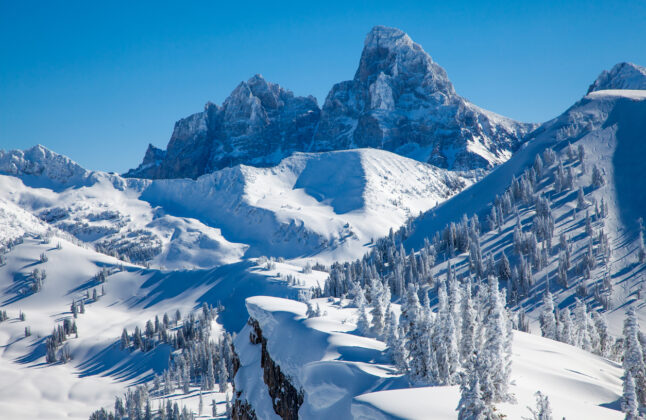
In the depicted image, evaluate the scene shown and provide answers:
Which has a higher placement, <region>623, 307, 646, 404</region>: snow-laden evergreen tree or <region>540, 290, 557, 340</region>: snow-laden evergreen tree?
<region>540, 290, 557, 340</region>: snow-laden evergreen tree

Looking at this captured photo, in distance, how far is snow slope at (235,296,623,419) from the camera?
2725 centimetres

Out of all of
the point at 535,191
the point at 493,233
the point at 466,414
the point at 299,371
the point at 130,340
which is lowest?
the point at 466,414

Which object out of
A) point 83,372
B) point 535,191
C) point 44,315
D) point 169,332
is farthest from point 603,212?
point 44,315

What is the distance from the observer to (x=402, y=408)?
2486cm

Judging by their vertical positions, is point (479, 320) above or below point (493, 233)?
below

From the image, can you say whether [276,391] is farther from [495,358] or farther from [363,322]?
[495,358]

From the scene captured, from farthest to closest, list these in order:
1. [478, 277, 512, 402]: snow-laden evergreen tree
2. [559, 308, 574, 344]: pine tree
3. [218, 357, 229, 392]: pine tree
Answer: [218, 357, 229, 392]: pine tree → [559, 308, 574, 344]: pine tree → [478, 277, 512, 402]: snow-laden evergreen tree

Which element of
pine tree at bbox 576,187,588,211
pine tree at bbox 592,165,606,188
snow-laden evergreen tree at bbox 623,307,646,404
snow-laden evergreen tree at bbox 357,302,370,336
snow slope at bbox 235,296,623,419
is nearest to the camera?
snow slope at bbox 235,296,623,419

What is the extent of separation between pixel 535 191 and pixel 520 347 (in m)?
122

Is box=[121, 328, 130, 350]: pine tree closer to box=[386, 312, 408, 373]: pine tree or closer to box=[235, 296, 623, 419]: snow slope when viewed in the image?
box=[235, 296, 623, 419]: snow slope

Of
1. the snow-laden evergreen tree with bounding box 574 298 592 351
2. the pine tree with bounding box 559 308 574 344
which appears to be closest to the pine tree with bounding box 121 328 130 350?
the pine tree with bounding box 559 308 574 344

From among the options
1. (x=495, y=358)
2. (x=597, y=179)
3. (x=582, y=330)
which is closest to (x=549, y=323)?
(x=582, y=330)

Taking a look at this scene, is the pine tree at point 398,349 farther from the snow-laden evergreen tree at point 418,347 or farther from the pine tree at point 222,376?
the pine tree at point 222,376

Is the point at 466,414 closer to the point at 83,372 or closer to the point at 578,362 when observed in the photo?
the point at 578,362
